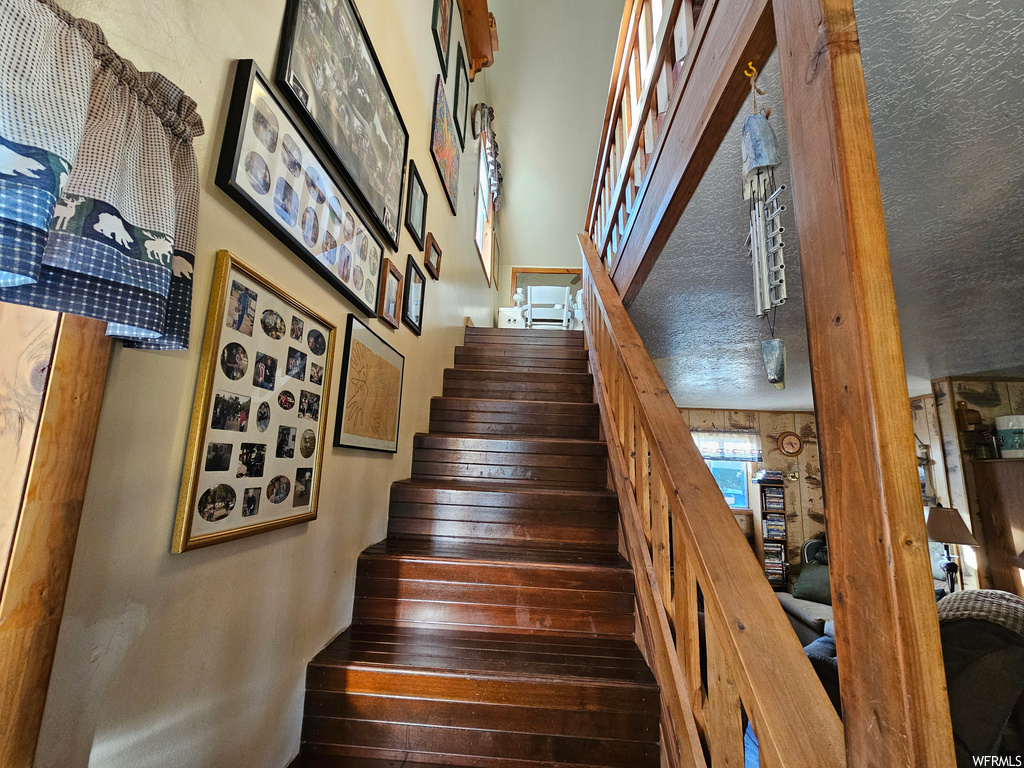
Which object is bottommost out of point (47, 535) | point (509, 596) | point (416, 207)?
point (509, 596)

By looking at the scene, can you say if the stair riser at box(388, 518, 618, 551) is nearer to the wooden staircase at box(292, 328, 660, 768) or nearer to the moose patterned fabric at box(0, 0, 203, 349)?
the wooden staircase at box(292, 328, 660, 768)

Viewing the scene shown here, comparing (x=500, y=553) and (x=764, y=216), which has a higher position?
(x=764, y=216)

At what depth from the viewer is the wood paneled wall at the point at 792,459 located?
5848 millimetres

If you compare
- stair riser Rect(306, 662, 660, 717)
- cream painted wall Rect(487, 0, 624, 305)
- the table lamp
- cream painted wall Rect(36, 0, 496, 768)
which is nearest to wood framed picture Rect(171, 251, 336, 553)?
cream painted wall Rect(36, 0, 496, 768)

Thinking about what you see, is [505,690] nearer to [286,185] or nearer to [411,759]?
[411,759]

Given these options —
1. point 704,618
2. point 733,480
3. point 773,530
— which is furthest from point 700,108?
point 733,480

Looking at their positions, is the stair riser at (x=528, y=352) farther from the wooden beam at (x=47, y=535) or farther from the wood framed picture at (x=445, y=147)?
the wooden beam at (x=47, y=535)

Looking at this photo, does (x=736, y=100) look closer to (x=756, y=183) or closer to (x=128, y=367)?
(x=756, y=183)

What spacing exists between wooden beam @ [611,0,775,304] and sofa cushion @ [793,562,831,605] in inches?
180

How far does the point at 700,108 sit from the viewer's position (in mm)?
1407

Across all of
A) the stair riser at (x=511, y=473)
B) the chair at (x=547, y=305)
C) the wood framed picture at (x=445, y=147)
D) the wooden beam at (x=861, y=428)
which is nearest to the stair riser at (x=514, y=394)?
→ the stair riser at (x=511, y=473)

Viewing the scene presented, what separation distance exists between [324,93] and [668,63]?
1.35 meters

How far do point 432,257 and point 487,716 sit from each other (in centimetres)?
231

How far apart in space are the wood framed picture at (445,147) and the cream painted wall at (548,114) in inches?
109
